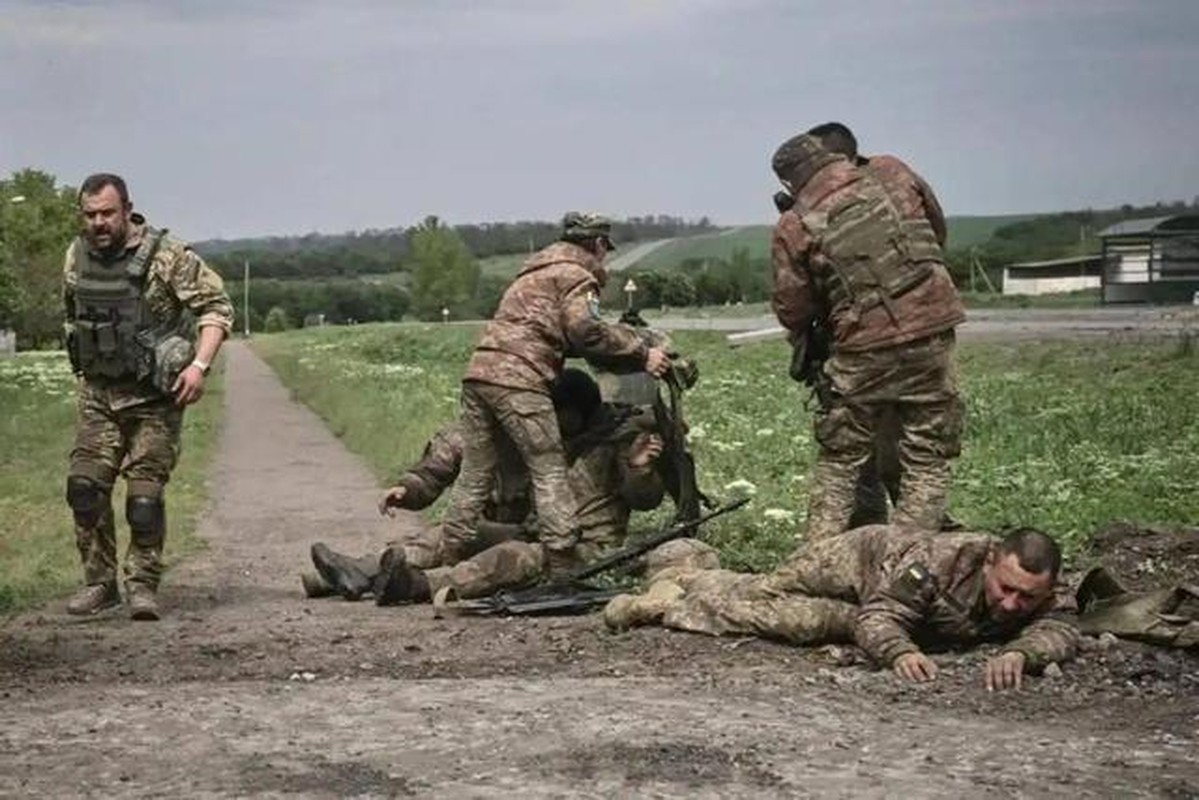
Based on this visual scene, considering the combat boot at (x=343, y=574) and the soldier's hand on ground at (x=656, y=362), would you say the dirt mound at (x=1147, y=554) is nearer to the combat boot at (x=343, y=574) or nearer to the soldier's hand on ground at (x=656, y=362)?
the soldier's hand on ground at (x=656, y=362)

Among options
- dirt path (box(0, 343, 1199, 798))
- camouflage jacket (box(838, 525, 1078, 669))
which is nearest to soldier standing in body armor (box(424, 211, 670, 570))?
dirt path (box(0, 343, 1199, 798))

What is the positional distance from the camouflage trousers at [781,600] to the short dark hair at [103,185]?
3158 mm

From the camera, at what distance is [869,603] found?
7.56m

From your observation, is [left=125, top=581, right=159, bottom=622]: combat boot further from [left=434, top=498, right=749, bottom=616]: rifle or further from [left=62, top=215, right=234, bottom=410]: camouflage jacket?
[left=434, top=498, right=749, bottom=616]: rifle

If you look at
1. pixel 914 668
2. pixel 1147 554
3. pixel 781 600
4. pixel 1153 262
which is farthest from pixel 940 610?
pixel 1153 262

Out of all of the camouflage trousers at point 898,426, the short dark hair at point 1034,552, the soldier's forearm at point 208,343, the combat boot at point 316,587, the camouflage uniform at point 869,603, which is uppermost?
the soldier's forearm at point 208,343

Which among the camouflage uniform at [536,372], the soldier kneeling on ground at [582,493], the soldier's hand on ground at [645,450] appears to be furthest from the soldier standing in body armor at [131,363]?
the soldier's hand on ground at [645,450]

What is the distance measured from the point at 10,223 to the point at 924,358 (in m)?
75.4

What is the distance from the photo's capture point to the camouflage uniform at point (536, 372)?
1005 centimetres

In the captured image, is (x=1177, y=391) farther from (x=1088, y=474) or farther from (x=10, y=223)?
(x=10, y=223)

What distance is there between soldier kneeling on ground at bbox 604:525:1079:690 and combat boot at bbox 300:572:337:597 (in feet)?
8.57

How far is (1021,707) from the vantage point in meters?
6.84

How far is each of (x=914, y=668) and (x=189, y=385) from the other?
4.02 metres

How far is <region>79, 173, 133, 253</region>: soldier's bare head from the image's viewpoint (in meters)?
9.52
